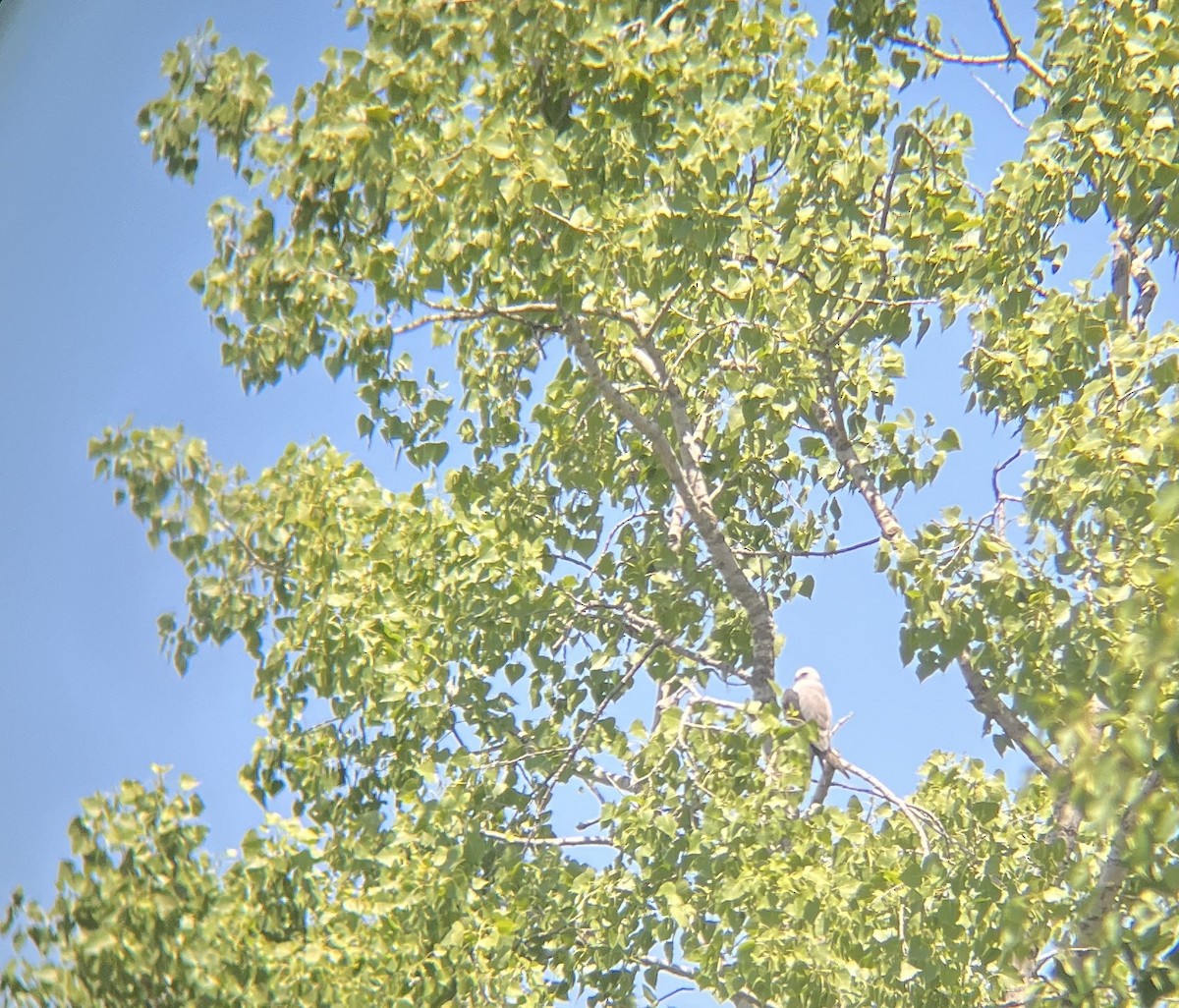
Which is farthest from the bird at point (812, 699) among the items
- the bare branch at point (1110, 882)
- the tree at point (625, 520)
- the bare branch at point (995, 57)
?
the bare branch at point (995, 57)

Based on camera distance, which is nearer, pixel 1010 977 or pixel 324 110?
pixel 1010 977

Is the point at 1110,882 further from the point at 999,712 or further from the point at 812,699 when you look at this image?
the point at 812,699

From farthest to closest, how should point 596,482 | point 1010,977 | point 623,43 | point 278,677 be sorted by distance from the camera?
point 596,482 < point 278,677 < point 623,43 < point 1010,977

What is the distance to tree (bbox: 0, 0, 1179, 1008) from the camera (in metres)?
4.63

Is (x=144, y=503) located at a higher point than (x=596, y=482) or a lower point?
lower

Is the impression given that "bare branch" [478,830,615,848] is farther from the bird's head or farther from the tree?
the bird's head

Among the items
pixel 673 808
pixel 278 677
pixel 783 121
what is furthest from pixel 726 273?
pixel 278 677

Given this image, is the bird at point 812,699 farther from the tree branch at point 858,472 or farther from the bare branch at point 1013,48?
the bare branch at point 1013,48

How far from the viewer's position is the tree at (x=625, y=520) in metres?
4.63

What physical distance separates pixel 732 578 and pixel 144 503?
2426 mm

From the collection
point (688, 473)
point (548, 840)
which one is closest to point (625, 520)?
point (688, 473)

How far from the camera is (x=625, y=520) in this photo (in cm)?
635

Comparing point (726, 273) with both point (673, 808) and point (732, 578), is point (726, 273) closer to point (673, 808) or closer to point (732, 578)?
point (732, 578)

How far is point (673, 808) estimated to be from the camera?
5.42m
